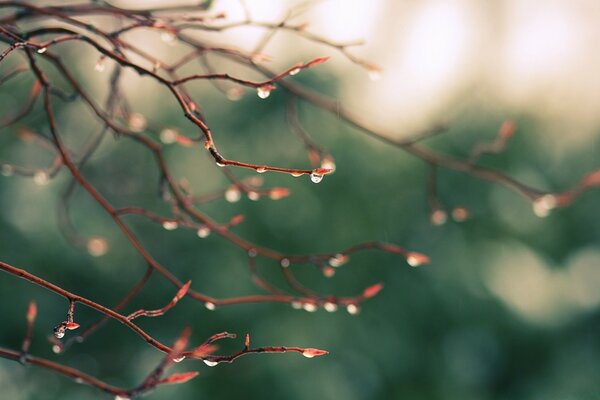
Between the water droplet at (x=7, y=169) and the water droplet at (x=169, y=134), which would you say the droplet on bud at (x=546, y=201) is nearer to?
the water droplet at (x=169, y=134)

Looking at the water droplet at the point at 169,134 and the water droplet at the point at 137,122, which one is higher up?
the water droplet at the point at 137,122

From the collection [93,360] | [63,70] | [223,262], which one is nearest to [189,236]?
[223,262]

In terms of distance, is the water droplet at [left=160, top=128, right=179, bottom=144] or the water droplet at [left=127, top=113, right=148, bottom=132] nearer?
the water droplet at [left=160, top=128, right=179, bottom=144]

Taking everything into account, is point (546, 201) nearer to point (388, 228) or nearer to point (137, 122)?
point (137, 122)

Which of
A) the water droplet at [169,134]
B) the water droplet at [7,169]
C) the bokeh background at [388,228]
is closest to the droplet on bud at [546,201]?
the water droplet at [169,134]

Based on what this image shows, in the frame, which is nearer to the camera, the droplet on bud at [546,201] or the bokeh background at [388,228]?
the droplet on bud at [546,201]

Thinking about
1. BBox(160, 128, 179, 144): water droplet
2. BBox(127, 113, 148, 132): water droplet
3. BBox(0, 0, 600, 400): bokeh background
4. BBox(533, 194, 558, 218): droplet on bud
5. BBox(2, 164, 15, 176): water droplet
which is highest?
BBox(0, 0, 600, 400): bokeh background

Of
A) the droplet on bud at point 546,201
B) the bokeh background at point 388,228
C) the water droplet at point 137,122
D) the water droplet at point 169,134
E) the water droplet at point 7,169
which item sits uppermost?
the bokeh background at point 388,228

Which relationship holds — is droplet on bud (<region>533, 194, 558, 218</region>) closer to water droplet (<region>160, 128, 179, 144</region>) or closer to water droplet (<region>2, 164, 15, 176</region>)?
water droplet (<region>160, 128, 179, 144</region>)

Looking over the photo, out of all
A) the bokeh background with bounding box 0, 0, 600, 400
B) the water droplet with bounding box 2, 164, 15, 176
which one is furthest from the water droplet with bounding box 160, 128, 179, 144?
the bokeh background with bounding box 0, 0, 600, 400
